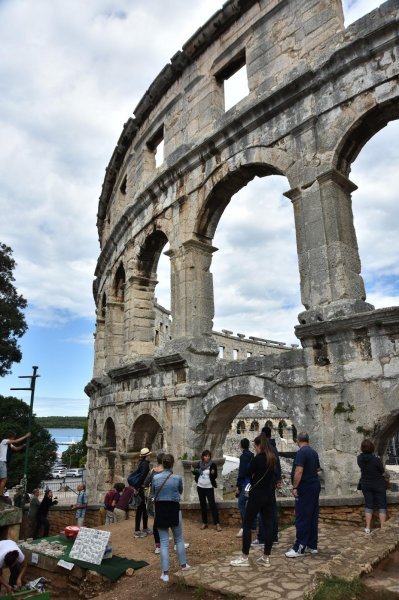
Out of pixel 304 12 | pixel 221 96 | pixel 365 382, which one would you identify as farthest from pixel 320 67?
pixel 365 382

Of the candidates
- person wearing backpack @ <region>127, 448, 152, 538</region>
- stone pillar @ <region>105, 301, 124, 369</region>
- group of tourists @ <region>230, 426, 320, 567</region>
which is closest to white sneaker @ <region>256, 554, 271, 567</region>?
group of tourists @ <region>230, 426, 320, 567</region>

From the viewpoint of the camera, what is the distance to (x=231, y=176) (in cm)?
881

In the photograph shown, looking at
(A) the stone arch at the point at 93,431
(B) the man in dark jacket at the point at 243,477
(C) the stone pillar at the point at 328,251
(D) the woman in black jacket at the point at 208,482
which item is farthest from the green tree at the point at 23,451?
(C) the stone pillar at the point at 328,251

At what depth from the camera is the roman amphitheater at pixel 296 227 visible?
6102 millimetres

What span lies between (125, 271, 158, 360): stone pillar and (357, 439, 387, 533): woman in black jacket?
7.07 m

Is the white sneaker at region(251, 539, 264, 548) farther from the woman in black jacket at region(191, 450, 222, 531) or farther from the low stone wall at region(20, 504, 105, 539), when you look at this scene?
the low stone wall at region(20, 504, 105, 539)

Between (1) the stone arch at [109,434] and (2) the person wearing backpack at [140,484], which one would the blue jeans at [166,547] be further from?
(1) the stone arch at [109,434]

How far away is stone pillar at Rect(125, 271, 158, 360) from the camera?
11.2m

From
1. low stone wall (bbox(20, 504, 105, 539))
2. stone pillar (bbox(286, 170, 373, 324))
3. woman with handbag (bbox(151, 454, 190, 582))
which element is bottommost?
low stone wall (bbox(20, 504, 105, 539))

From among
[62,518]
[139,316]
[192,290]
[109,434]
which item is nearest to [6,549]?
[192,290]

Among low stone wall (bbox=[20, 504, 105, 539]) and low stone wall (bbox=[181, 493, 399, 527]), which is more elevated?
low stone wall (bbox=[181, 493, 399, 527])

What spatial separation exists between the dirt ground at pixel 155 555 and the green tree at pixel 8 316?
1581 cm

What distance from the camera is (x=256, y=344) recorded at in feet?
113

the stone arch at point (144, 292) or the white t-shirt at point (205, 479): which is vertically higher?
the stone arch at point (144, 292)
